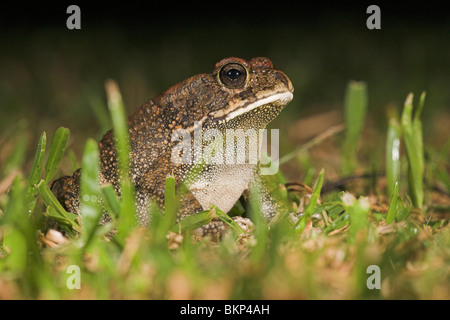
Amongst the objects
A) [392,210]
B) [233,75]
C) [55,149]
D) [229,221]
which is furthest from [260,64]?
A: [55,149]

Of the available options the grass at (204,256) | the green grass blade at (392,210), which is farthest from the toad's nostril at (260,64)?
the green grass blade at (392,210)

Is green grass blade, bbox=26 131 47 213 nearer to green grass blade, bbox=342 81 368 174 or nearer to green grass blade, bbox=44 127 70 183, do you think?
green grass blade, bbox=44 127 70 183

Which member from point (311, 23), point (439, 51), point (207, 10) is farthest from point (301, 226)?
point (207, 10)

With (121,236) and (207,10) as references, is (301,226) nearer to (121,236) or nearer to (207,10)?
(121,236)

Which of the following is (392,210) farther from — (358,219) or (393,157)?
(393,157)

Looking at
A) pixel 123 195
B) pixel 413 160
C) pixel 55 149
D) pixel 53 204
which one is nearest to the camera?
pixel 123 195

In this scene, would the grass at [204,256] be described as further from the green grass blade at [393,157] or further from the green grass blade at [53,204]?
the green grass blade at [393,157]
